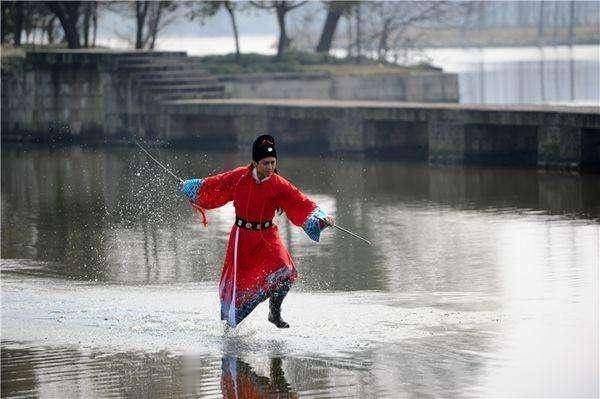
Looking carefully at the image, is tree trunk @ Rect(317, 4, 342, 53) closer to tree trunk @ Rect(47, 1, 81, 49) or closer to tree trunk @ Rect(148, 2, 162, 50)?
tree trunk @ Rect(148, 2, 162, 50)

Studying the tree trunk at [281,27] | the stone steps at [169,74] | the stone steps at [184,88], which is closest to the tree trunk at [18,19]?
the tree trunk at [281,27]

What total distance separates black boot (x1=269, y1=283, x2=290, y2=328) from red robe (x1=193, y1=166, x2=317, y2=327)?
46mm

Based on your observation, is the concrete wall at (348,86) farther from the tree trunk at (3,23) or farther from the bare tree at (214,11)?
the tree trunk at (3,23)

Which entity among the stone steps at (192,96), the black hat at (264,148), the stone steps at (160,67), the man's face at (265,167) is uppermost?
the stone steps at (160,67)

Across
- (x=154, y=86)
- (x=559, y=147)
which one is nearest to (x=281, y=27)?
(x=154, y=86)

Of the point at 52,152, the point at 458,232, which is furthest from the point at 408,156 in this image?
the point at 458,232

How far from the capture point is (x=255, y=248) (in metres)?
14.5

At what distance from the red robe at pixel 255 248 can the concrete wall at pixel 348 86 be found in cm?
2528

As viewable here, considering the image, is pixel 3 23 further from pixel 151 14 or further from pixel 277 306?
pixel 277 306

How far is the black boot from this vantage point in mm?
14422

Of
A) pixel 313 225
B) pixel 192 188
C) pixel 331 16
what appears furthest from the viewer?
pixel 331 16

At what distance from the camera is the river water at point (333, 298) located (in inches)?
497

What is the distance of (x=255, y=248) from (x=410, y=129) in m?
18.8

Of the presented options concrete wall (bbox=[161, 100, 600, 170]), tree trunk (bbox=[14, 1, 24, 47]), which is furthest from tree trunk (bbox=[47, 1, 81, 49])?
concrete wall (bbox=[161, 100, 600, 170])
